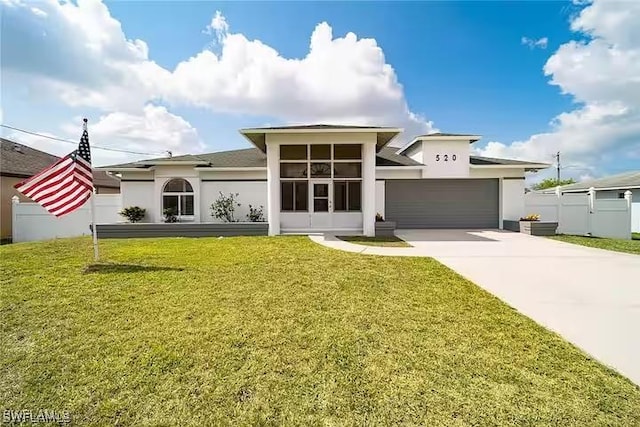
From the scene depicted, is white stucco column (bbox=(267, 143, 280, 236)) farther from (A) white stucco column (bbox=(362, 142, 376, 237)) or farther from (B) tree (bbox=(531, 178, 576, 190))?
(B) tree (bbox=(531, 178, 576, 190))

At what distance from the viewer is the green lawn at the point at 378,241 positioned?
35.6ft

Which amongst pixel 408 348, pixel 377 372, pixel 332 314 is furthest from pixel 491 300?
pixel 377 372

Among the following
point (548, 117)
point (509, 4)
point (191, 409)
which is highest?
point (509, 4)

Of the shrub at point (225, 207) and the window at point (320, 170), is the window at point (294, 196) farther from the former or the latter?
the shrub at point (225, 207)

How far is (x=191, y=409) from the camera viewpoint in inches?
103

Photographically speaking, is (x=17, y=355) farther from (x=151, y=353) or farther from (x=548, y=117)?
(x=548, y=117)

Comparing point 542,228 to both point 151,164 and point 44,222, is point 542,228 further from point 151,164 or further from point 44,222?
point 44,222

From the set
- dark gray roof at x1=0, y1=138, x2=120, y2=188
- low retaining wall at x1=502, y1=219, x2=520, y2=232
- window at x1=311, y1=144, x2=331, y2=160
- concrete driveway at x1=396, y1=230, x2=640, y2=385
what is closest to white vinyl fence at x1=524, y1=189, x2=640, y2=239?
low retaining wall at x1=502, y1=219, x2=520, y2=232

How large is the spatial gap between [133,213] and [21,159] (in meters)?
12.1

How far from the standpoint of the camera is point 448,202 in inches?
643

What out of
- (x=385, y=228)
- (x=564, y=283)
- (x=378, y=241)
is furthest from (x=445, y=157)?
(x=564, y=283)

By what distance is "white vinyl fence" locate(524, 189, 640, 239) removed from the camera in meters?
14.6

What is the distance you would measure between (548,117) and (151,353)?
960 inches

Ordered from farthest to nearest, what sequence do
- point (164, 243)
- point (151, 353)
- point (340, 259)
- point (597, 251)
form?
point (164, 243) → point (597, 251) → point (340, 259) → point (151, 353)
